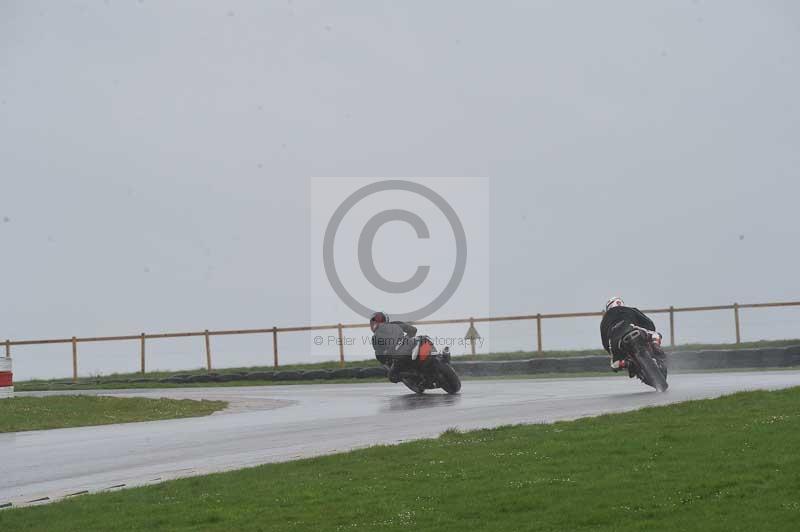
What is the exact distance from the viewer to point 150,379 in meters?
38.5

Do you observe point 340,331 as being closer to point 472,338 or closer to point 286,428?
point 472,338

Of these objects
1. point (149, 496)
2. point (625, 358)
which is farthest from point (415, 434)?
point (625, 358)

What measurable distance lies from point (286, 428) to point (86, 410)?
6.78m

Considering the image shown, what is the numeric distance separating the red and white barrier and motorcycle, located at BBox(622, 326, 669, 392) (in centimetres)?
1260

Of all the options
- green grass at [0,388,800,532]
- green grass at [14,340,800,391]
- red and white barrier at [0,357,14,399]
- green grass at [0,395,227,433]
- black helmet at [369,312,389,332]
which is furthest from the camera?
green grass at [14,340,800,391]

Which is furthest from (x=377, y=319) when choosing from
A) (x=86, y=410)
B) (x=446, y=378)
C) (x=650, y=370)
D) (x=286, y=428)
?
(x=86, y=410)

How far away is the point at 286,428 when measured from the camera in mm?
17375

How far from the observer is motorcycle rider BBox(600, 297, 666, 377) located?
20.0 m

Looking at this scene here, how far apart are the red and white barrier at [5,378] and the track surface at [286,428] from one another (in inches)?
185

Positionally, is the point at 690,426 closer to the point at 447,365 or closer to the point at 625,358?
the point at 625,358

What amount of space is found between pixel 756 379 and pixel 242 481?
41.6ft

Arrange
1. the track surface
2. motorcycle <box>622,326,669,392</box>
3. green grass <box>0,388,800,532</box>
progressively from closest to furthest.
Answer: green grass <box>0,388,800,532</box> < the track surface < motorcycle <box>622,326,669,392</box>

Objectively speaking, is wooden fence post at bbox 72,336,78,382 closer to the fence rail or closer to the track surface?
the fence rail

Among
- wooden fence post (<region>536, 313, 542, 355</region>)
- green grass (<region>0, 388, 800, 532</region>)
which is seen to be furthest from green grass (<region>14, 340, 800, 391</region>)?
green grass (<region>0, 388, 800, 532</region>)
